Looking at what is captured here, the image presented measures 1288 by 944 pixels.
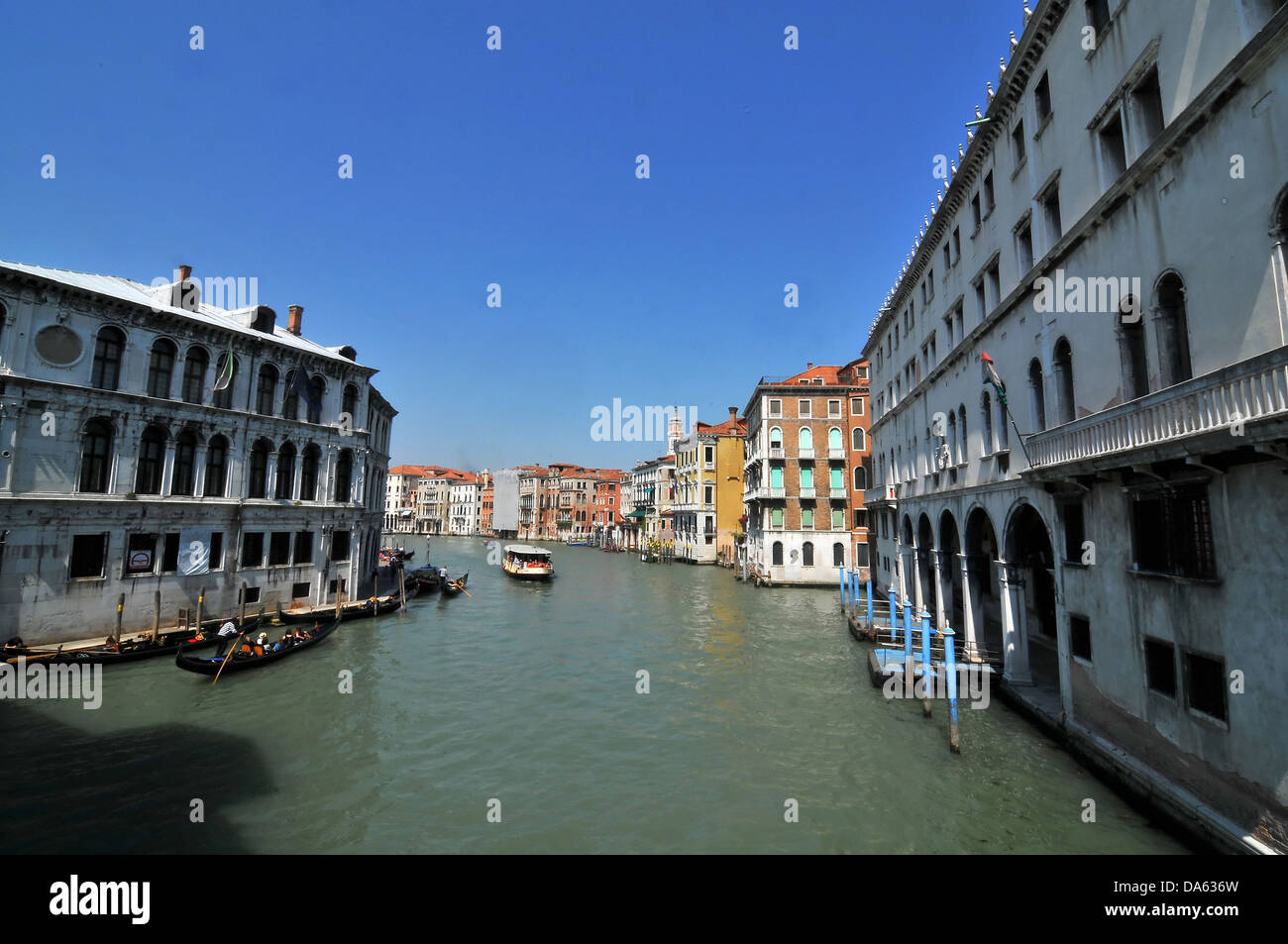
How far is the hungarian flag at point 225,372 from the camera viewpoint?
20.4 meters

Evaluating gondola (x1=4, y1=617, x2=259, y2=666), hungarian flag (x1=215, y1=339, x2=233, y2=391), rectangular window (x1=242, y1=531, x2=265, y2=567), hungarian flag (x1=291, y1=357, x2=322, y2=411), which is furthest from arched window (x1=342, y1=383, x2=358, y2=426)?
gondola (x1=4, y1=617, x2=259, y2=666)

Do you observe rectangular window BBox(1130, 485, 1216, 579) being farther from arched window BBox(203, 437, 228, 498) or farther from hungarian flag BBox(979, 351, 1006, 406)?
arched window BBox(203, 437, 228, 498)

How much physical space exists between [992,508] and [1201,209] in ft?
26.8

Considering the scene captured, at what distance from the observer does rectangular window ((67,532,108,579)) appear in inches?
678

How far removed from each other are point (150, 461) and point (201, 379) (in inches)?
121

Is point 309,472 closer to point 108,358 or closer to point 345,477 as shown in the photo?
point 345,477

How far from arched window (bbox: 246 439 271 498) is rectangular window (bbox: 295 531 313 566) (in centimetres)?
219

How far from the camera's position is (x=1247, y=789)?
6.97m

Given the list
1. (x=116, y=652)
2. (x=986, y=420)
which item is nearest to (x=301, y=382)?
(x=116, y=652)

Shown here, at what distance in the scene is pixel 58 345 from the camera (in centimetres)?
1695

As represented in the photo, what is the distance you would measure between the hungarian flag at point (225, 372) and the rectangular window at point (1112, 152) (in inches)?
939
